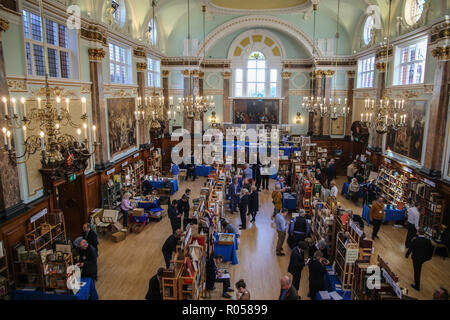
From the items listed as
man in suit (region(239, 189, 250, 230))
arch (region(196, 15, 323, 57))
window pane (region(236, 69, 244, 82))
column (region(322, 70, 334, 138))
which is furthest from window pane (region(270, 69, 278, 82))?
man in suit (region(239, 189, 250, 230))

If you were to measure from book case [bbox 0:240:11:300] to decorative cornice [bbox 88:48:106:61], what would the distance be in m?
6.92

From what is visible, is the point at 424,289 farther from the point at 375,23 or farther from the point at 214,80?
the point at 214,80

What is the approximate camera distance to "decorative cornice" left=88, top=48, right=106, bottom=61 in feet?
36.4

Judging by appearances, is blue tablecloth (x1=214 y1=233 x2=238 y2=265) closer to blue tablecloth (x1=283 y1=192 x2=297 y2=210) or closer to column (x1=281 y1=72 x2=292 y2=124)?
blue tablecloth (x1=283 y1=192 x2=297 y2=210)

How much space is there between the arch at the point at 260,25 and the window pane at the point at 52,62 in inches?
483

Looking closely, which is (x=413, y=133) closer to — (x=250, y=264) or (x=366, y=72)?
(x=366, y=72)

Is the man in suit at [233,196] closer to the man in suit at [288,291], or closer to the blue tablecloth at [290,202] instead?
the blue tablecloth at [290,202]

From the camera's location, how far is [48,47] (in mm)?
9211

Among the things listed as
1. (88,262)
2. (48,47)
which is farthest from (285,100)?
(88,262)

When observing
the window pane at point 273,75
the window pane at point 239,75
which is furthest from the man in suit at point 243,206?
the window pane at point 273,75

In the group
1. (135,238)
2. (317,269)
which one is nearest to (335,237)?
(317,269)

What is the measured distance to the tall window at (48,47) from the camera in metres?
8.16

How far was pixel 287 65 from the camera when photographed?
75.7 feet

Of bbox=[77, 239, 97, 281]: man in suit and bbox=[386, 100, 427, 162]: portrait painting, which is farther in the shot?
bbox=[386, 100, 427, 162]: portrait painting
